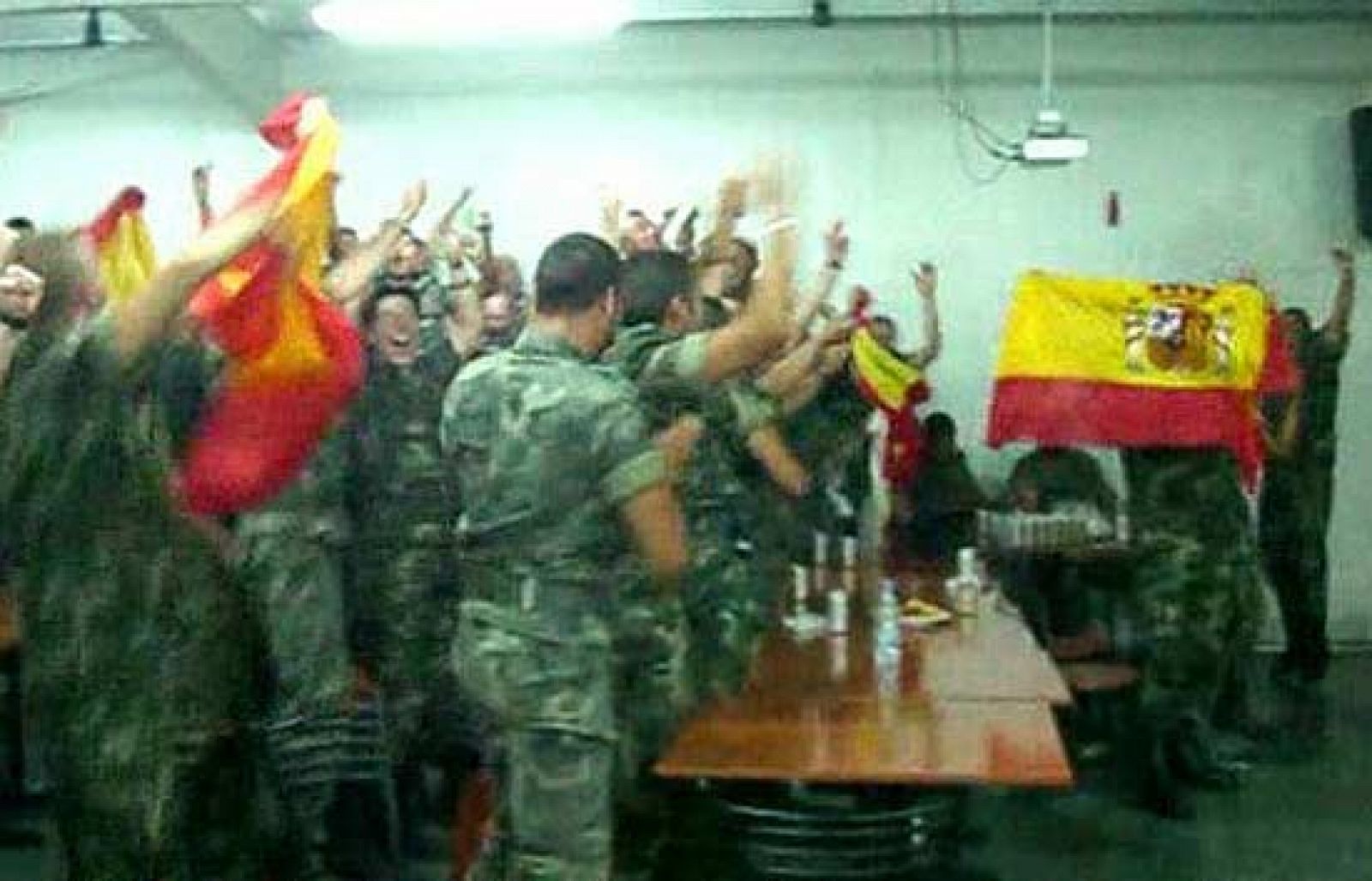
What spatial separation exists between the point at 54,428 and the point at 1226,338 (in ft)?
15.9

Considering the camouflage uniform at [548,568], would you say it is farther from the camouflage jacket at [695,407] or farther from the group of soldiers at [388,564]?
the camouflage jacket at [695,407]

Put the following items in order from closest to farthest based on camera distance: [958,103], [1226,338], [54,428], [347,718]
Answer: [54,428], [347,718], [1226,338], [958,103]

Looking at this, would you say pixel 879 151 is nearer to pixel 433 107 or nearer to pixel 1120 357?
pixel 433 107

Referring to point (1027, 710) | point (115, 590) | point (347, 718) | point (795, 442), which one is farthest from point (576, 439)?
point (795, 442)

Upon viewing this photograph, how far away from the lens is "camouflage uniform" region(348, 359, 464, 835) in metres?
5.95

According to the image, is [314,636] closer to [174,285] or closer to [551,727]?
[551,727]

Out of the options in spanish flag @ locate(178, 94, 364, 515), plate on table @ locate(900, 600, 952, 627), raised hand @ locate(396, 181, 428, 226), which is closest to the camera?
spanish flag @ locate(178, 94, 364, 515)

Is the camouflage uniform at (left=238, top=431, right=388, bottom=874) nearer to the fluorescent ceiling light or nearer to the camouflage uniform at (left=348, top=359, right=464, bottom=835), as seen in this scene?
the camouflage uniform at (left=348, top=359, right=464, bottom=835)

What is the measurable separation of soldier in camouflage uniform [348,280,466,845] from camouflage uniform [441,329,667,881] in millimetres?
1667

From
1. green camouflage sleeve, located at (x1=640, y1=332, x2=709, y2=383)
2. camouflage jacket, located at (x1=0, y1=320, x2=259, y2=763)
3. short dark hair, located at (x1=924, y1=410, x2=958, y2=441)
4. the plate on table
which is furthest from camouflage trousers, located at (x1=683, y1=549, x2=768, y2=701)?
short dark hair, located at (x1=924, y1=410, x2=958, y2=441)

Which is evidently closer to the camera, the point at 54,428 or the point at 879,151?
the point at 54,428

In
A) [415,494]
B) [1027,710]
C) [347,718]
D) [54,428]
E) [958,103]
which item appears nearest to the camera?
[54,428]

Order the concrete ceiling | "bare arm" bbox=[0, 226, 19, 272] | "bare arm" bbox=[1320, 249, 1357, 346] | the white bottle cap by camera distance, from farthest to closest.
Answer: the concrete ceiling, "bare arm" bbox=[1320, 249, 1357, 346], the white bottle cap, "bare arm" bbox=[0, 226, 19, 272]

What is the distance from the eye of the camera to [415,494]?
5969 millimetres
